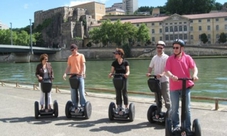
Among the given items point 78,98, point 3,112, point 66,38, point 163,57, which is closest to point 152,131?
point 163,57

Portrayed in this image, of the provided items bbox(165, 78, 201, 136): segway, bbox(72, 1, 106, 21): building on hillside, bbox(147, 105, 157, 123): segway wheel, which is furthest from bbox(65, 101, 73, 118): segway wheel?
bbox(72, 1, 106, 21): building on hillside

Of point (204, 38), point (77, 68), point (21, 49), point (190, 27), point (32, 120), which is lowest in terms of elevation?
point (32, 120)

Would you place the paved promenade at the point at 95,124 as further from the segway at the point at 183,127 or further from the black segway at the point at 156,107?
the segway at the point at 183,127

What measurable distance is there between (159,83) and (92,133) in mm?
1958

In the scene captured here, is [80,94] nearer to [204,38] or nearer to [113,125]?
[113,125]

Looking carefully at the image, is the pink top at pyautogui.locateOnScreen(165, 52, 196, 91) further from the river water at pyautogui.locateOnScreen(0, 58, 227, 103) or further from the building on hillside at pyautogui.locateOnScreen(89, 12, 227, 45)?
the building on hillside at pyautogui.locateOnScreen(89, 12, 227, 45)

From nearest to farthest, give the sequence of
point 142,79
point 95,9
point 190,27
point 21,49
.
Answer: point 142,79 → point 21,49 → point 190,27 → point 95,9

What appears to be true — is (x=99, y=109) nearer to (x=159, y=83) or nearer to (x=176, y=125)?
(x=159, y=83)

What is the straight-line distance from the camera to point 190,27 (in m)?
101

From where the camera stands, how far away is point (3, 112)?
973 cm

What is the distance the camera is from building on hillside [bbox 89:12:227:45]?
319 ft

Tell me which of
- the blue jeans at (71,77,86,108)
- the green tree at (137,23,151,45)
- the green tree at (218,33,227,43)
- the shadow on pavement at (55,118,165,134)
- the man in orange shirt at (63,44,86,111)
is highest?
the green tree at (137,23,151,45)

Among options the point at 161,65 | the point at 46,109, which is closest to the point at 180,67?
the point at 161,65

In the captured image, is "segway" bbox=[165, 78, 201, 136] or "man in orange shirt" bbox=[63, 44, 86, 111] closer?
"segway" bbox=[165, 78, 201, 136]
